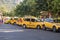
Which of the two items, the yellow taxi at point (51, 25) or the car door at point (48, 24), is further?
the car door at point (48, 24)

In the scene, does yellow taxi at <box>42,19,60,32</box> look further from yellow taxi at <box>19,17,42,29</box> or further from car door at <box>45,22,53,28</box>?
yellow taxi at <box>19,17,42,29</box>

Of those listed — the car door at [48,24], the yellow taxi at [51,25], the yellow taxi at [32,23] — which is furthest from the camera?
the yellow taxi at [32,23]

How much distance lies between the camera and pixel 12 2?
553ft

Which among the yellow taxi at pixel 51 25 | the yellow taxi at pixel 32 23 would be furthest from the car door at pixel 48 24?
the yellow taxi at pixel 32 23

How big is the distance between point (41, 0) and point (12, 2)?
393 feet

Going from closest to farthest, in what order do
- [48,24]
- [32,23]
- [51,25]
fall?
1. [51,25]
2. [48,24]
3. [32,23]

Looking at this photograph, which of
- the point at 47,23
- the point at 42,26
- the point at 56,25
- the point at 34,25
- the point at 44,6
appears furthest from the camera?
the point at 44,6

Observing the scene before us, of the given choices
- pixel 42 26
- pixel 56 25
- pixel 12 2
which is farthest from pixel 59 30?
pixel 12 2

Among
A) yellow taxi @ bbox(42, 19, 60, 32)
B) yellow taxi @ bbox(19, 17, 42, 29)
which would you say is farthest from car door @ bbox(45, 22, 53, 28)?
yellow taxi @ bbox(19, 17, 42, 29)

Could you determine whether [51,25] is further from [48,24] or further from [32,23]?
[32,23]

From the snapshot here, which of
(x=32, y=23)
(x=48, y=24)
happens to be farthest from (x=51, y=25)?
(x=32, y=23)

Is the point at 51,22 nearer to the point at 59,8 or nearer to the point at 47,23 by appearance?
the point at 47,23

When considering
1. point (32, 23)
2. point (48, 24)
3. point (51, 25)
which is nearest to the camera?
point (51, 25)

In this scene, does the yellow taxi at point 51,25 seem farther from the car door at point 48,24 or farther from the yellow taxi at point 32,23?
the yellow taxi at point 32,23
